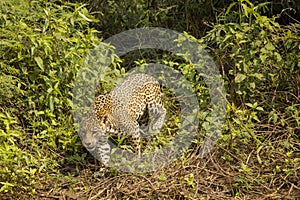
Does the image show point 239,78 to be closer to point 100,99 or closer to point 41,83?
point 100,99

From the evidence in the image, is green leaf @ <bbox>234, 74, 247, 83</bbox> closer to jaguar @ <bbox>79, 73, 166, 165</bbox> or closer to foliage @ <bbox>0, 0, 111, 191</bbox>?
jaguar @ <bbox>79, 73, 166, 165</bbox>

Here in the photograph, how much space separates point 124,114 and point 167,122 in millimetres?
602

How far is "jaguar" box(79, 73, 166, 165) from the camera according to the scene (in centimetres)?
583

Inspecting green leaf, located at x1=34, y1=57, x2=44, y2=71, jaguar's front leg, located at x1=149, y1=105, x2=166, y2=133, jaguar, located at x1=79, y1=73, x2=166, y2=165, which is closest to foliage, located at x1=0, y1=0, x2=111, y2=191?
green leaf, located at x1=34, y1=57, x2=44, y2=71

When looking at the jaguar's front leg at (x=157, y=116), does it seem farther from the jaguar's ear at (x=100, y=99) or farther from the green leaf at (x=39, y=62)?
the green leaf at (x=39, y=62)

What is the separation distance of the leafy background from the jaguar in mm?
145

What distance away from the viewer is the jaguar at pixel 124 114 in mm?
5832

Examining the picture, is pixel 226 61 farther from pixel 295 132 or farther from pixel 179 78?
pixel 295 132

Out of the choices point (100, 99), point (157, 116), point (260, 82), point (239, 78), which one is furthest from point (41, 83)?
point (260, 82)

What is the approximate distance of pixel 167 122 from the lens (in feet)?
21.4

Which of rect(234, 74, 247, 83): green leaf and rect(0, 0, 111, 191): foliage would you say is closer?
rect(0, 0, 111, 191): foliage

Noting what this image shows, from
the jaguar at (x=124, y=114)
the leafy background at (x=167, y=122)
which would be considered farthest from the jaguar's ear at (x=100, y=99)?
the leafy background at (x=167, y=122)

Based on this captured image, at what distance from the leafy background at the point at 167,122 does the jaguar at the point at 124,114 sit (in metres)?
0.14

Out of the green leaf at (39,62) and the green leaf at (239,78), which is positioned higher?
the green leaf at (39,62)
